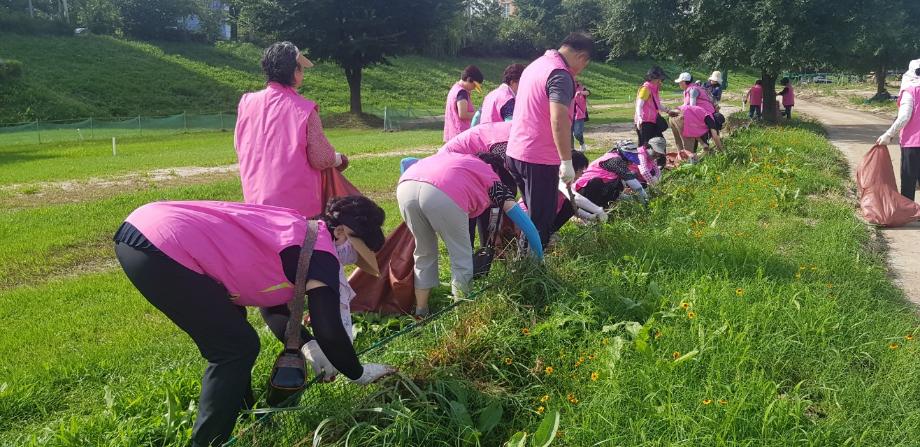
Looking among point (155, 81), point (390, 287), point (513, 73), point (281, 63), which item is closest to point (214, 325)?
point (281, 63)

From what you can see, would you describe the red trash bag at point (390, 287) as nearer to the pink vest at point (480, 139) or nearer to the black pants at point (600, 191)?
the pink vest at point (480, 139)

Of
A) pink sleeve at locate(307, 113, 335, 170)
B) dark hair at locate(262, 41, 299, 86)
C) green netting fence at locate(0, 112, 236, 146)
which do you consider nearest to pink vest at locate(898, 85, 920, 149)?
pink sleeve at locate(307, 113, 335, 170)

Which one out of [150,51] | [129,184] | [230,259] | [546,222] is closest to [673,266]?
[546,222]

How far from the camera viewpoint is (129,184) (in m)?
10.9

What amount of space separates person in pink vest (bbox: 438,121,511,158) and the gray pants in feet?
3.93

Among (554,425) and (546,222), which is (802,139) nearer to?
(546,222)

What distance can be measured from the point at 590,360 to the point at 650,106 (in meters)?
7.68

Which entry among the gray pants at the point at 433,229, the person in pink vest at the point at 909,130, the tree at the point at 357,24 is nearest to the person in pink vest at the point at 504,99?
the gray pants at the point at 433,229

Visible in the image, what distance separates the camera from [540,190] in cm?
477

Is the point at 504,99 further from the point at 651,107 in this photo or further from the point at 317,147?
the point at 651,107

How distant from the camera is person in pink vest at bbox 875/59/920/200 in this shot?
649cm

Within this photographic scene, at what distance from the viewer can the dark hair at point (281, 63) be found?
392 cm

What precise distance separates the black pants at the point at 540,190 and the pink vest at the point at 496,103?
78.7 inches

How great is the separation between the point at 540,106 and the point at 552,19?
2327 inches
